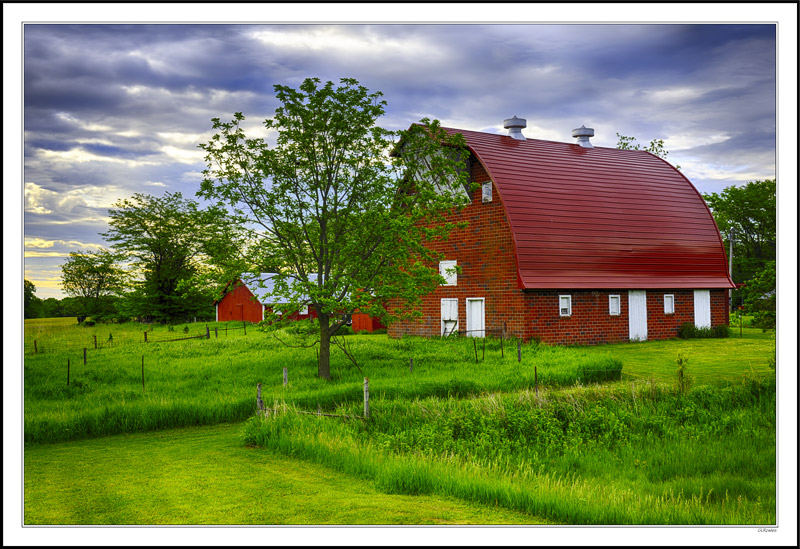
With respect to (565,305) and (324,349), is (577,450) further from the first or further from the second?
(565,305)

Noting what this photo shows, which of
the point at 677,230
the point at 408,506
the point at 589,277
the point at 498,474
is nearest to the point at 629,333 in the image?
the point at 589,277

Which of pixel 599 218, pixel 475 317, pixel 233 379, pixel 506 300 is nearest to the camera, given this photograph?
pixel 233 379

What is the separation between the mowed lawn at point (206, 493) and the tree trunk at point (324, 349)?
5.96 m

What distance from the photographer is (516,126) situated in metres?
30.8

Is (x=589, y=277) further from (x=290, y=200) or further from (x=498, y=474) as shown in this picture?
(x=498, y=474)

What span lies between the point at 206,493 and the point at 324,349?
31.2ft

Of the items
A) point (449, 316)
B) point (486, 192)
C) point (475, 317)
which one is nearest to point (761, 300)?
point (486, 192)

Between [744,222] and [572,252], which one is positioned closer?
[572,252]

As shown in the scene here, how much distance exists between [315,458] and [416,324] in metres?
18.9

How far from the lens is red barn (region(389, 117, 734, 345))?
25250 millimetres

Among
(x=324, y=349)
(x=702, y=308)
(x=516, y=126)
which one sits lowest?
(x=324, y=349)

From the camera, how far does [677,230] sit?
29.6 m

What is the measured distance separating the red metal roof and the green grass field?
5.32 metres

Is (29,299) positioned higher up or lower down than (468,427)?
higher up
